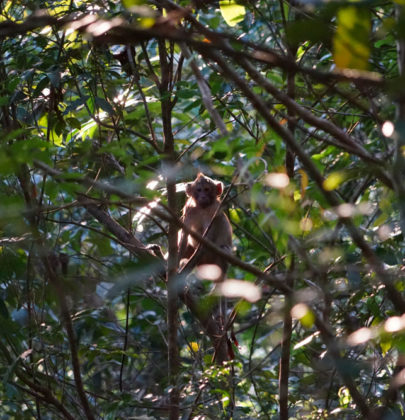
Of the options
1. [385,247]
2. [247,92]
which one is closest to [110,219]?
[385,247]

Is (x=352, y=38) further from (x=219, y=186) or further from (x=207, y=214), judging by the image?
(x=207, y=214)

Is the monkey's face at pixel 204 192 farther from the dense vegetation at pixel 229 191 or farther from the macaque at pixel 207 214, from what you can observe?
the dense vegetation at pixel 229 191

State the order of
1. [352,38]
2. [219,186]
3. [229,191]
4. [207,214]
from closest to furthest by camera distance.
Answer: [352,38] → [229,191] → [219,186] → [207,214]

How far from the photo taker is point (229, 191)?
2955 mm

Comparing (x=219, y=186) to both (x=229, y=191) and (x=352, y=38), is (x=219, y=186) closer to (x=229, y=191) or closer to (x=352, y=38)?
(x=229, y=191)

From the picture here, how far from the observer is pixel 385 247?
3545 millimetres

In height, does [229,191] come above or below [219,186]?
below

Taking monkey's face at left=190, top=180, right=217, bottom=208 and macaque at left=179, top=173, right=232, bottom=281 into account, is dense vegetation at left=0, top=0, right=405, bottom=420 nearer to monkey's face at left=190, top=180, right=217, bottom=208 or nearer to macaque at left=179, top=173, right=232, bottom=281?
macaque at left=179, top=173, right=232, bottom=281

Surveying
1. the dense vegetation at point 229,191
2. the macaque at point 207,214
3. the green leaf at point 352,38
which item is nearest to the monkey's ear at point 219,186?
the macaque at point 207,214

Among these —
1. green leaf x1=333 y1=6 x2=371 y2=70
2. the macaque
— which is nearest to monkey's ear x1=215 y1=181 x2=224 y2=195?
the macaque

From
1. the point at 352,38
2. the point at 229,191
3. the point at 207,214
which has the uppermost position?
the point at 207,214

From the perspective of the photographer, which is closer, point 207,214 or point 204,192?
point 204,192

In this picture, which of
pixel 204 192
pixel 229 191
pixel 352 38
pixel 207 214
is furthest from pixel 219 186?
pixel 352 38

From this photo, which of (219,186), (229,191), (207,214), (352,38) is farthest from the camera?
(207,214)
